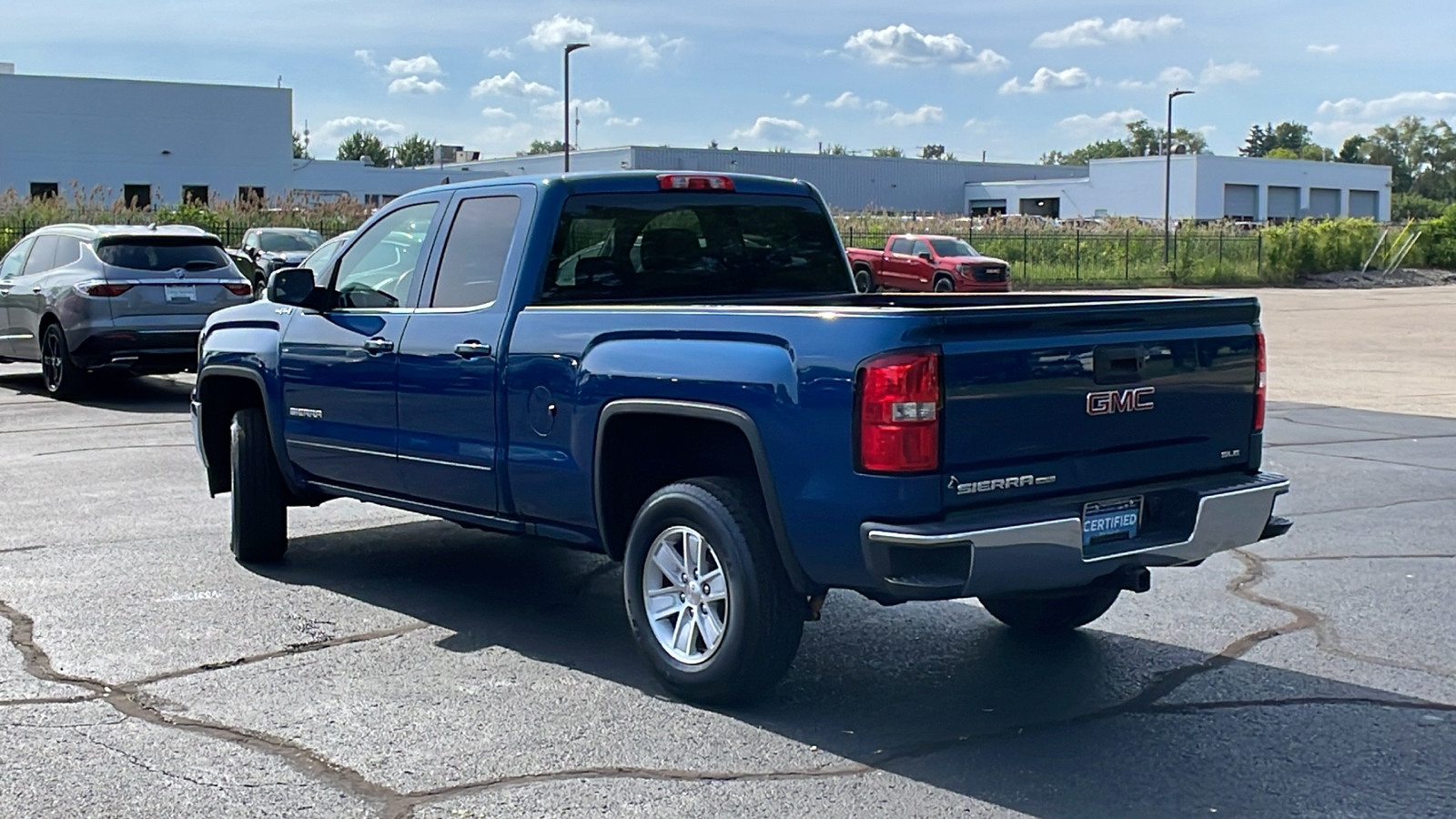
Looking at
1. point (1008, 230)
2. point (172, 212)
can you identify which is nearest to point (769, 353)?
point (172, 212)

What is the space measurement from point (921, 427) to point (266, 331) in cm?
419

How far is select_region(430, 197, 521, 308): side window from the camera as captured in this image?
6.56 m

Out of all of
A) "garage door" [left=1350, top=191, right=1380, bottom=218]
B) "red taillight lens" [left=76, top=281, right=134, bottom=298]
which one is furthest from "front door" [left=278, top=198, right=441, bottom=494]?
"garage door" [left=1350, top=191, right=1380, bottom=218]

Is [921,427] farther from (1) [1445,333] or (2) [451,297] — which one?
(1) [1445,333]

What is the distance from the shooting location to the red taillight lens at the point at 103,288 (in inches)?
599

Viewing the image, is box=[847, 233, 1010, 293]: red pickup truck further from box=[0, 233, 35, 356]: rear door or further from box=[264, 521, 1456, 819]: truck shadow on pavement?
box=[264, 521, 1456, 819]: truck shadow on pavement

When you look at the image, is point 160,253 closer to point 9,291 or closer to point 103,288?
point 103,288

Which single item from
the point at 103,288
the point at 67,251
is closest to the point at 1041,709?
the point at 103,288

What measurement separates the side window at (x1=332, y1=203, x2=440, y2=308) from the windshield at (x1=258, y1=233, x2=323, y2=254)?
24.5 m

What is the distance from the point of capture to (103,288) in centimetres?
1521

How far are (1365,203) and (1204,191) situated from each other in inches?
879

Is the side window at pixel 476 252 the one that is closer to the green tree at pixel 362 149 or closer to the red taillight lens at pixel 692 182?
the red taillight lens at pixel 692 182

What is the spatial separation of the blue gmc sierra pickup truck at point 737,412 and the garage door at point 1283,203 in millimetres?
97904

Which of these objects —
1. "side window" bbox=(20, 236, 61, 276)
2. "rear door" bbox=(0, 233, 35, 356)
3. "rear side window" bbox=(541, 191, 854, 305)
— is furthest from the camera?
"rear door" bbox=(0, 233, 35, 356)
